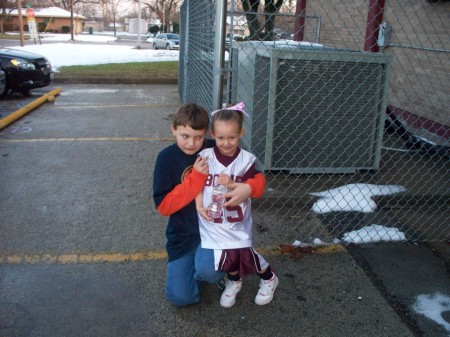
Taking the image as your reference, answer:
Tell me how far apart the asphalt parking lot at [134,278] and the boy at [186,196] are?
0.19 meters

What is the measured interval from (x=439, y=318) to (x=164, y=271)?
5.64 ft

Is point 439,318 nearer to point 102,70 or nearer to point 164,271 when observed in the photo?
point 164,271

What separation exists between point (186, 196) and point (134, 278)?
856 mm

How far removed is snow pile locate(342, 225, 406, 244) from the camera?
12.0 feet

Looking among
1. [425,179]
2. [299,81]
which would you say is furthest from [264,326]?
[425,179]

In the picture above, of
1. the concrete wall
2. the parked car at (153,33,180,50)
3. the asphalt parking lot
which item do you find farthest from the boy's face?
the parked car at (153,33,180,50)

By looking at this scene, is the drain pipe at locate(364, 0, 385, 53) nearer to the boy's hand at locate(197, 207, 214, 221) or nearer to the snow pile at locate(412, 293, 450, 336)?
the snow pile at locate(412, 293, 450, 336)

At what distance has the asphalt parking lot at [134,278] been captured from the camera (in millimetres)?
2641

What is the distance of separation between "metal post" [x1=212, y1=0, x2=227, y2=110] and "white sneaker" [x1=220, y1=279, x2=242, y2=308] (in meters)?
1.23

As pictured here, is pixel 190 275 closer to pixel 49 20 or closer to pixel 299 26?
pixel 299 26

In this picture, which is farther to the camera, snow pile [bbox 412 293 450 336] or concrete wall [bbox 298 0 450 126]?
concrete wall [bbox 298 0 450 126]

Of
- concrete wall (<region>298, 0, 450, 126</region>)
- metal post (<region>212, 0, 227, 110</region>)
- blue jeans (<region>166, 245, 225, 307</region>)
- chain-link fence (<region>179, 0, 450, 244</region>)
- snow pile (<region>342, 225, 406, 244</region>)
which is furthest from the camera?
concrete wall (<region>298, 0, 450, 126</region>)

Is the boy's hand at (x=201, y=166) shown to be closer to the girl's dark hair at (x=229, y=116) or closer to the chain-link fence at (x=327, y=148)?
the girl's dark hair at (x=229, y=116)

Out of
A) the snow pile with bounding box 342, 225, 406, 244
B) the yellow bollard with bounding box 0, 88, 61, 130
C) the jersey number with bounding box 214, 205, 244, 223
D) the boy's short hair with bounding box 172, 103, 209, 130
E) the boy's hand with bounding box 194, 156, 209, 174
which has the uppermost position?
the boy's short hair with bounding box 172, 103, 209, 130
